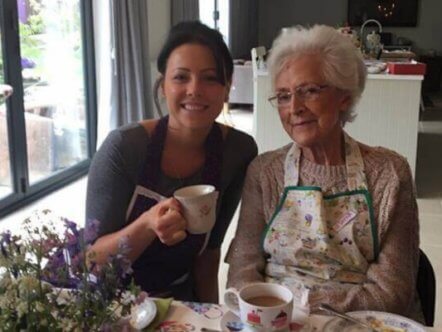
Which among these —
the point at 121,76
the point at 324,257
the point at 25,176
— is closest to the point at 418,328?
the point at 324,257

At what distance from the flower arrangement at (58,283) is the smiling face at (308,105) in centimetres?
72

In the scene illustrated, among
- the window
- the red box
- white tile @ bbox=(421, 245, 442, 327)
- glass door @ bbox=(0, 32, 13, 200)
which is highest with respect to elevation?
the window

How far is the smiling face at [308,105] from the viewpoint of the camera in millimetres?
1380

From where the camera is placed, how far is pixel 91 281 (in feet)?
2.53

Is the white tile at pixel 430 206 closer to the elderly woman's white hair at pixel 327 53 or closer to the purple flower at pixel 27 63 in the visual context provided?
the elderly woman's white hair at pixel 327 53

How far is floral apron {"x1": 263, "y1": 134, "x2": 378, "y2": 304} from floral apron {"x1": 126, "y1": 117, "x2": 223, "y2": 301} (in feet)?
0.69

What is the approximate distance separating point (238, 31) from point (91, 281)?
9.28m

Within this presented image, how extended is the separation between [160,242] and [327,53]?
0.63 metres

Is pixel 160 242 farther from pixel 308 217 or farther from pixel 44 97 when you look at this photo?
pixel 44 97

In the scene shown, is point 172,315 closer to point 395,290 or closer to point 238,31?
point 395,290

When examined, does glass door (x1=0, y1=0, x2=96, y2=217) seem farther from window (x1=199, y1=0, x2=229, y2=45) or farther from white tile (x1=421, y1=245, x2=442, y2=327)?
window (x1=199, y1=0, x2=229, y2=45)

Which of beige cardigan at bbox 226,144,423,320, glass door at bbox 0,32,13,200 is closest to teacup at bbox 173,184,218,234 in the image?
beige cardigan at bbox 226,144,423,320

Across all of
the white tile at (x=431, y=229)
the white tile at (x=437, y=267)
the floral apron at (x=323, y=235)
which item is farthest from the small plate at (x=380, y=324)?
the white tile at (x=431, y=229)

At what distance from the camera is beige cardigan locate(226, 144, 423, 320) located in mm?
1277
